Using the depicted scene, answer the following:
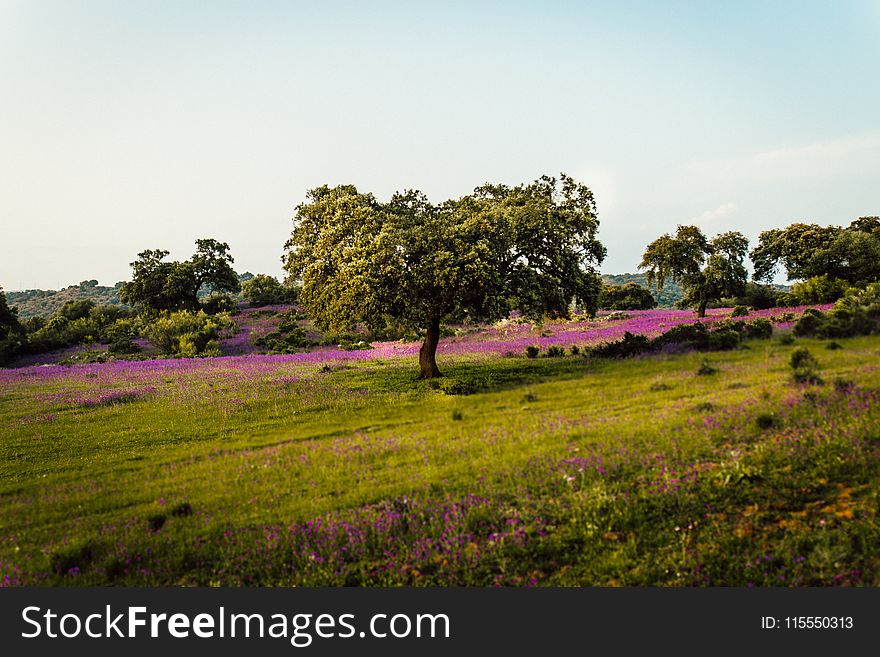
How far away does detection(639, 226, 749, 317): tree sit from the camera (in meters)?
20.6

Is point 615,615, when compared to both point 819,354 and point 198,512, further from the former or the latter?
point 198,512

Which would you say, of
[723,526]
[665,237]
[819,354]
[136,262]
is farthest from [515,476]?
[136,262]

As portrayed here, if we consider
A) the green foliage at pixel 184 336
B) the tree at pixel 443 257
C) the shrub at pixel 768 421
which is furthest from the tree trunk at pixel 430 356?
the green foliage at pixel 184 336

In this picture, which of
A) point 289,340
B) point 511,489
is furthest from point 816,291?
point 289,340

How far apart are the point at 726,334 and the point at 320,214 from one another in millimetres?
15929

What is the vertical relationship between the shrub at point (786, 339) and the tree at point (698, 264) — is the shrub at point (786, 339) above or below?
below

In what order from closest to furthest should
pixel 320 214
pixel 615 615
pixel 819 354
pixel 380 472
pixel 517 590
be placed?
pixel 615 615 < pixel 517 590 < pixel 819 354 < pixel 380 472 < pixel 320 214

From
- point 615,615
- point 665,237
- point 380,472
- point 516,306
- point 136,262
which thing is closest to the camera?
point 615,615

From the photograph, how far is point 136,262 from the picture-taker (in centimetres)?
6675

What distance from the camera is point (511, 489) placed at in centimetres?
818

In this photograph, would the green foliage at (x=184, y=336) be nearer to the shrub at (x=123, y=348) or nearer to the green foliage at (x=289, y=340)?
the shrub at (x=123, y=348)

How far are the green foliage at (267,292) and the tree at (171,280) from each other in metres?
5.68

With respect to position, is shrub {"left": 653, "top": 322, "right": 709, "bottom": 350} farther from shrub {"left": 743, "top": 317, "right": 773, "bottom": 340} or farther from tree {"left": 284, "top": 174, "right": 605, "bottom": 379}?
tree {"left": 284, "top": 174, "right": 605, "bottom": 379}

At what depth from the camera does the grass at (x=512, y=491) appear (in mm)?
6145
